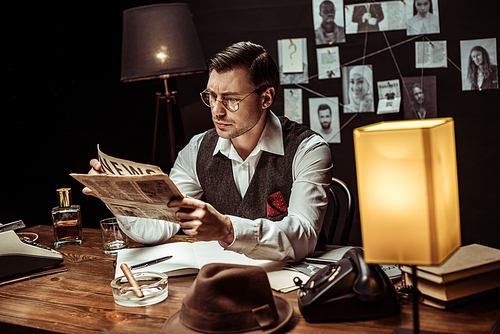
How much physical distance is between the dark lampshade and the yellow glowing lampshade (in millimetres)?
1814

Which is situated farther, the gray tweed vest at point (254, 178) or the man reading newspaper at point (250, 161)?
the gray tweed vest at point (254, 178)

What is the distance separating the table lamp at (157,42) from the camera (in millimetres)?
2402

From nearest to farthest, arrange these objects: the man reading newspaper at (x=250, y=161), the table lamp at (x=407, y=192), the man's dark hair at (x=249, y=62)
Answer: the table lamp at (x=407, y=192) → the man reading newspaper at (x=250, y=161) → the man's dark hair at (x=249, y=62)

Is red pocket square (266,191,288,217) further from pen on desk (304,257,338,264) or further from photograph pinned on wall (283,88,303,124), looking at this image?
photograph pinned on wall (283,88,303,124)

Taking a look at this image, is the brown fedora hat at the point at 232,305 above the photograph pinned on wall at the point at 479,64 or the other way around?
the other way around

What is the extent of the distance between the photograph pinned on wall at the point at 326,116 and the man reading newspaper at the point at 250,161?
1192 millimetres

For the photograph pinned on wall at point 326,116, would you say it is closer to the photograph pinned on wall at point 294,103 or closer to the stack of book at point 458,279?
the photograph pinned on wall at point 294,103

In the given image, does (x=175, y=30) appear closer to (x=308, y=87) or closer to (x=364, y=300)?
(x=308, y=87)

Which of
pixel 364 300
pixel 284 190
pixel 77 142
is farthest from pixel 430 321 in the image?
pixel 77 142

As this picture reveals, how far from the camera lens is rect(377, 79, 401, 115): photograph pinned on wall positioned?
9.67 ft

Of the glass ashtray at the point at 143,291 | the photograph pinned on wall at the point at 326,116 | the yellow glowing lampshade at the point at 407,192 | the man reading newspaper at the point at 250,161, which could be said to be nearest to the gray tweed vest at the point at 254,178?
the man reading newspaper at the point at 250,161

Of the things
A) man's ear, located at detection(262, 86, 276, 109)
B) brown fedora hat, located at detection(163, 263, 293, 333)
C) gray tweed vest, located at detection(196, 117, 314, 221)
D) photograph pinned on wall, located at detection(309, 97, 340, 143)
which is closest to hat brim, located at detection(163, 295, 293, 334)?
brown fedora hat, located at detection(163, 263, 293, 333)

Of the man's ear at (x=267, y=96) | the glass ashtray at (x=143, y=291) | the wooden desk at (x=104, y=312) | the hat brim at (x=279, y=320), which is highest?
the man's ear at (x=267, y=96)

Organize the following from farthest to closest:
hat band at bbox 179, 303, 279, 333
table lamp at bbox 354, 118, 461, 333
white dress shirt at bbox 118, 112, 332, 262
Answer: white dress shirt at bbox 118, 112, 332, 262 < hat band at bbox 179, 303, 279, 333 < table lamp at bbox 354, 118, 461, 333
